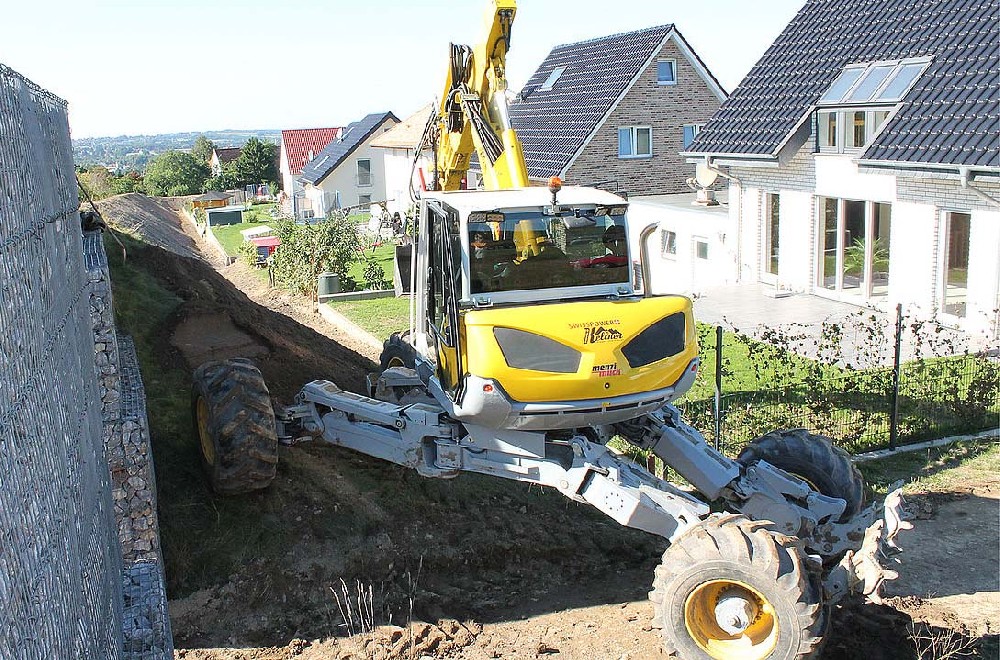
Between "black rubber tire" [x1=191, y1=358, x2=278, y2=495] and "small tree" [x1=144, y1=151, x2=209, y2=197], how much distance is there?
7079 cm

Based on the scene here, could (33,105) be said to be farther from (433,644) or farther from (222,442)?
(433,644)

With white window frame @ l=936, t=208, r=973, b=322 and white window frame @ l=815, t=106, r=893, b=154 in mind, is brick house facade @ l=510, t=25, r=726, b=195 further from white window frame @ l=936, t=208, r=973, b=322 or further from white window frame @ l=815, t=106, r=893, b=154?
white window frame @ l=936, t=208, r=973, b=322

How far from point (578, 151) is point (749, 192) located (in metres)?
7.90

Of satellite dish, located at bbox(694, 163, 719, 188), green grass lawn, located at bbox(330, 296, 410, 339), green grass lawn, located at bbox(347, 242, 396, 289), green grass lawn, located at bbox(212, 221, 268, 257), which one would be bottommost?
green grass lawn, located at bbox(330, 296, 410, 339)

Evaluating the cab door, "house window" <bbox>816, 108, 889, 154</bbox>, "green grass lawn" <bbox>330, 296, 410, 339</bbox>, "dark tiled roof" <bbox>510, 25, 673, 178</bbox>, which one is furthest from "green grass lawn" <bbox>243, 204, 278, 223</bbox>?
the cab door

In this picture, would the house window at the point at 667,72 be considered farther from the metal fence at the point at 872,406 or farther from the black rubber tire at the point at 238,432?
the black rubber tire at the point at 238,432

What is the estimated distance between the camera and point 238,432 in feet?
28.7

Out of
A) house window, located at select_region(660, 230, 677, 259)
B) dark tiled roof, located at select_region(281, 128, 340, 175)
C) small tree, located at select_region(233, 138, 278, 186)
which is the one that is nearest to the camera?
house window, located at select_region(660, 230, 677, 259)

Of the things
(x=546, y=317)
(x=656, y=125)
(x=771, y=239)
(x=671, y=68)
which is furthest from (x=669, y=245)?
(x=546, y=317)

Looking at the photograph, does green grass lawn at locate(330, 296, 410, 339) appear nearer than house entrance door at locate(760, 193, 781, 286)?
Yes

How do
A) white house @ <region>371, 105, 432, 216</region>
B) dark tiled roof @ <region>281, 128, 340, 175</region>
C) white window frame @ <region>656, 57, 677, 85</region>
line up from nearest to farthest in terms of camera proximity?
white window frame @ <region>656, 57, 677, 85</region> < white house @ <region>371, 105, 432, 216</region> < dark tiled roof @ <region>281, 128, 340, 175</region>

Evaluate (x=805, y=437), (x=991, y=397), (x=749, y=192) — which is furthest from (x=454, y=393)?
(x=749, y=192)

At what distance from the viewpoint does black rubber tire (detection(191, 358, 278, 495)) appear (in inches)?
343

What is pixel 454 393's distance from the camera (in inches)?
307
